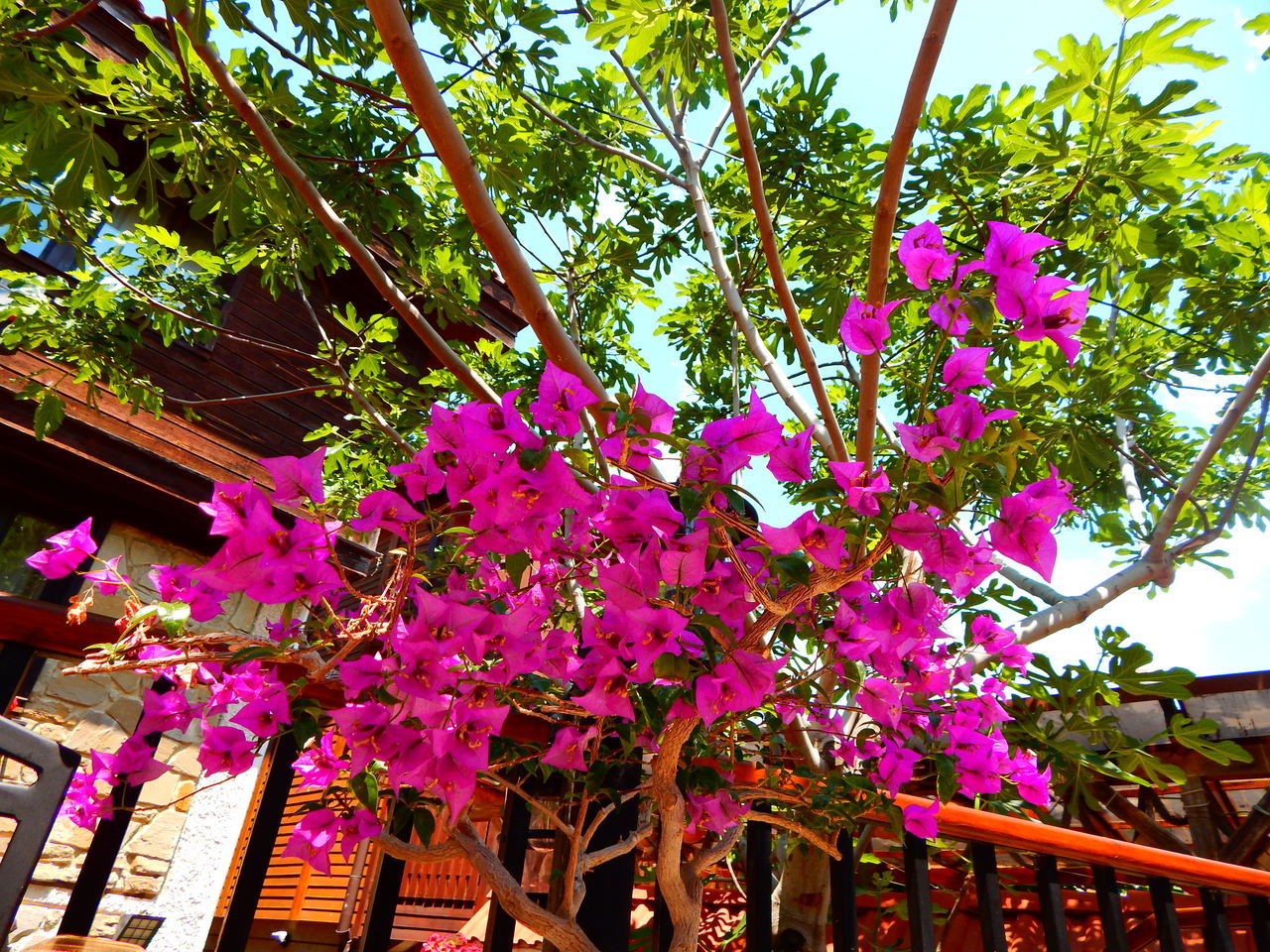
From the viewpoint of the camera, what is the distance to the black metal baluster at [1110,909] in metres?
1.52

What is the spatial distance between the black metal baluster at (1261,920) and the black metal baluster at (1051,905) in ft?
1.79

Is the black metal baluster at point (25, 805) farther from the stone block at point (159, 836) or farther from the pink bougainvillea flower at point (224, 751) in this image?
the stone block at point (159, 836)

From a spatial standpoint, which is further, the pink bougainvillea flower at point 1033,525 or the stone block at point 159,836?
the stone block at point 159,836

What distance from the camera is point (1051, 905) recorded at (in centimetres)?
151

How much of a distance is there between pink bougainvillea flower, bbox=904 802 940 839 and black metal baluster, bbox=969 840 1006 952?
0.16m

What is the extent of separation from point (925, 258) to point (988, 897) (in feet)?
3.95

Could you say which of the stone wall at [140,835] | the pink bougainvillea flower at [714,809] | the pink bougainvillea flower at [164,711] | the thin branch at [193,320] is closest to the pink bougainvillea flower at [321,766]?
the pink bougainvillea flower at [164,711]

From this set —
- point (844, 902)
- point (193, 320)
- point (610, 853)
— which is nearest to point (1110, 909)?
point (844, 902)

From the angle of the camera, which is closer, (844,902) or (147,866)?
(844,902)

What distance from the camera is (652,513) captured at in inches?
37.1

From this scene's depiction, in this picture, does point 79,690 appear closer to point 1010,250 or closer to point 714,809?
point 714,809

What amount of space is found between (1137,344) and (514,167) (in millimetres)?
2737

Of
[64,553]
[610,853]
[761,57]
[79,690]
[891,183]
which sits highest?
[761,57]

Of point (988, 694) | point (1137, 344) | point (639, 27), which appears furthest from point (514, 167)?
point (1137, 344)
